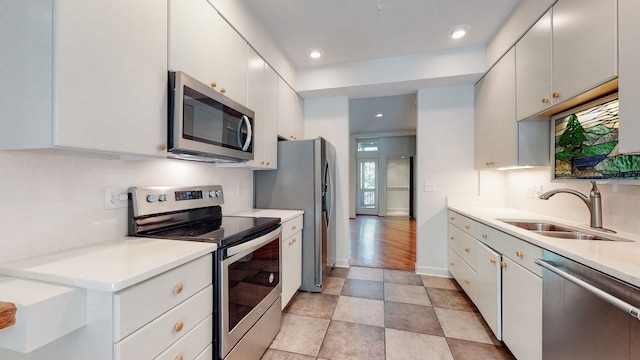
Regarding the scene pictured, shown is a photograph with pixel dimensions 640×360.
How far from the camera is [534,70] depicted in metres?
1.84

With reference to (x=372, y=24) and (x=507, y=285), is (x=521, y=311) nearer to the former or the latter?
(x=507, y=285)

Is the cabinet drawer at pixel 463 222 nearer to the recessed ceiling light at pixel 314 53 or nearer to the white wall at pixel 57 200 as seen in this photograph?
the recessed ceiling light at pixel 314 53

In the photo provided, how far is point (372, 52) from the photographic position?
2.76 meters

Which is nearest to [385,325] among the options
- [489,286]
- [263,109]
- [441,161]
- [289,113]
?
[489,286]

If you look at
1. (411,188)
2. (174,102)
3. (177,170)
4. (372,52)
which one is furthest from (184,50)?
(411,188)

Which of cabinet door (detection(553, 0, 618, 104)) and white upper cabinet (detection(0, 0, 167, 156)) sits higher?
cabinet door (detection(553, 0, 618, 104))

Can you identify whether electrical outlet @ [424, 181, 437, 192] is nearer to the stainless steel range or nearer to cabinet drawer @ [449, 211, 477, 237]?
cabinet drawer @ [449, 211, 477, 237]

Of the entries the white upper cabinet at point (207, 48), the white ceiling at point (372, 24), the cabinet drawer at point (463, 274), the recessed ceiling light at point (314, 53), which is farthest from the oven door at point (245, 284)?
the recessed ceiling light at point (314, 53)

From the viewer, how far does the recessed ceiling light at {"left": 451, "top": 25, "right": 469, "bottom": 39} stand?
2318 millimetres

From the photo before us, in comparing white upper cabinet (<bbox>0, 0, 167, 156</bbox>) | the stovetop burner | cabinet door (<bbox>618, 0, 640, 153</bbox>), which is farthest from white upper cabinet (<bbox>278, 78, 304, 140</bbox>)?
cabinet door (<bbox>618, 0, 640, 153</bbox>)

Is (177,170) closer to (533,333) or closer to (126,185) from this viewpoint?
(126,185)

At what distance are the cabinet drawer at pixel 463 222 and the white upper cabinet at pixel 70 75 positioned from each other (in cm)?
250

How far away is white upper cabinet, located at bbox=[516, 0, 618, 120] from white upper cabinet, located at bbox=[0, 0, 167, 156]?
2254 mm

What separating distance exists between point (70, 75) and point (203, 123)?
609mm
